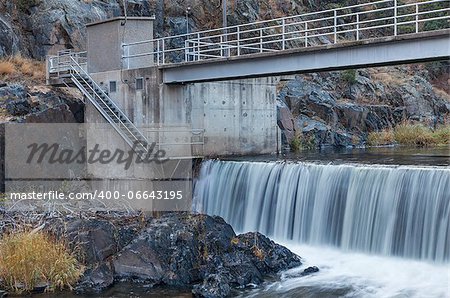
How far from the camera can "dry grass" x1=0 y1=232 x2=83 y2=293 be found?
14992mm

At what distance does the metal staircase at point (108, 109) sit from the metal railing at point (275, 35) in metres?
1.85

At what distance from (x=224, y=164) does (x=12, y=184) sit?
8.13 meters

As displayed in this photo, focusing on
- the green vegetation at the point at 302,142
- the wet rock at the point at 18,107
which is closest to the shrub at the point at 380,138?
the green vegetation at the point at 302,142

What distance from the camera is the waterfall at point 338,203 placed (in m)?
16.9

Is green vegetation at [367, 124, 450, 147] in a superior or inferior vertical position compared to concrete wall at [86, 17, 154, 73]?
inferior

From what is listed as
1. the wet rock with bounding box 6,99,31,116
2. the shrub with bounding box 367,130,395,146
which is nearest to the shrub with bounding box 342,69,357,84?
the shrub with bounding box 367,130,395,146

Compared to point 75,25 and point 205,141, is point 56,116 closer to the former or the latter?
point 205,141

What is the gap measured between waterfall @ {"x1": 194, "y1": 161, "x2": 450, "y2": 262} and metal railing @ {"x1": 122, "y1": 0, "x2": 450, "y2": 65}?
169 inches

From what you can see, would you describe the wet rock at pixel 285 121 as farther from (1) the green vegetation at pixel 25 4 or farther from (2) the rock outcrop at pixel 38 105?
(1) the green vegetation at pixel 25 4

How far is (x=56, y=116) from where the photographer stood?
24938mm

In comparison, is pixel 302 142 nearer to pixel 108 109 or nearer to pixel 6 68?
pixel 108 109

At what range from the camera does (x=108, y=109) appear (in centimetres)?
2422

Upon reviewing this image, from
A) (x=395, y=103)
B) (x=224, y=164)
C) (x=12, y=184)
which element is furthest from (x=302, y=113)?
Answer: (x=12, y=184)

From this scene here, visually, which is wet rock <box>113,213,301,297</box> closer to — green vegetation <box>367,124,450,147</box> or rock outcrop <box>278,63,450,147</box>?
rock outcrop <box>278,63,450,147</box>
